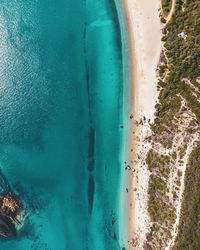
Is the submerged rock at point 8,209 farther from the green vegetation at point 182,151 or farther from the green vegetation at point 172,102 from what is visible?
the green vegetation at point 182,151

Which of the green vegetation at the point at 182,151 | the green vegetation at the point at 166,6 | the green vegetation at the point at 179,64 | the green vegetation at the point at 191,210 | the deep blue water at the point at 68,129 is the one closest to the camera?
the green vegetation at the point at 191,210

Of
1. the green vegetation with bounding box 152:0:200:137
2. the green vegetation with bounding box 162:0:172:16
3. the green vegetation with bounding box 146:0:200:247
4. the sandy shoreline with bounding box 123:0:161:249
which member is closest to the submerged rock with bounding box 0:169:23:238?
the sandy shoreline with bounding box 123:0:161:249

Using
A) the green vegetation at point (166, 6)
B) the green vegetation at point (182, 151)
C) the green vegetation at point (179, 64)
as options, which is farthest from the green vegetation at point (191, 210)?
the green vegetation at point (166, 6)

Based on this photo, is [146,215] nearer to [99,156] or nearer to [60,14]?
[99,156]

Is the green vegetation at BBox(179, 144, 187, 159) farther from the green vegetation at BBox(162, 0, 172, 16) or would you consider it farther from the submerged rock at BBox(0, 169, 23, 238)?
the submerged rock at BBox(0, 169, 23, 238)

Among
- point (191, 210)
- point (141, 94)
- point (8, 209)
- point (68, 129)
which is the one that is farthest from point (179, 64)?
point (8, 209)
